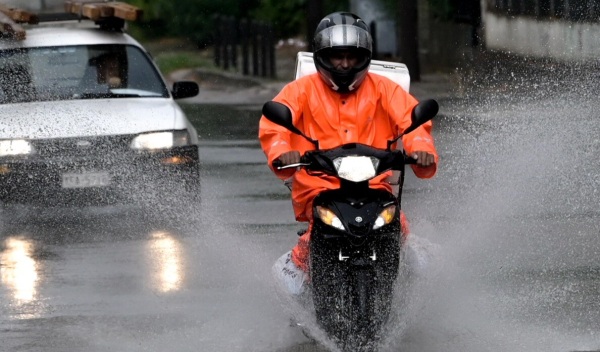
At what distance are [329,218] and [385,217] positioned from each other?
0.85 feet

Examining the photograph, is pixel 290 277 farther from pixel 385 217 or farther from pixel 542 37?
pixel 542 37

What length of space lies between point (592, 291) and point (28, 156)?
5.14 meters

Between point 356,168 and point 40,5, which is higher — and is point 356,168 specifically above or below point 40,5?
below

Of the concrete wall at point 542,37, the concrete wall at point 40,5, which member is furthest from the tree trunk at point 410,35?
the concrete wall at point 40,5

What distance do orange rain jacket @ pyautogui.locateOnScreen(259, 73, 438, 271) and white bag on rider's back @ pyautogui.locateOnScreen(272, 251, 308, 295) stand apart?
2.1 inches

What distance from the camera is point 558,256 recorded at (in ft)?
28.7

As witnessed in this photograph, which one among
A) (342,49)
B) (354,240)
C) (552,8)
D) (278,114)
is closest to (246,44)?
(552,8)

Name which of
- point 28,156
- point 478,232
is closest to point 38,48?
point 28,156

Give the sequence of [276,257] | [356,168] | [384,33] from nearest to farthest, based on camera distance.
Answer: [356,168], [276,257], [384,33]

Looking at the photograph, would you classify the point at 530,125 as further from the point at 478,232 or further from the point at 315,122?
the point at 315,122

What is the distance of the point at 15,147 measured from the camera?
10680mm

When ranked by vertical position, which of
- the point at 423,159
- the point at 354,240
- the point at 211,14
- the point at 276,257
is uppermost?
the point at 423,159

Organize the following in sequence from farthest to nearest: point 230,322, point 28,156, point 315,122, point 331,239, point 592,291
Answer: point 28,156 → point 592,291 → point 230,322 → point 315,122 → point 331,239

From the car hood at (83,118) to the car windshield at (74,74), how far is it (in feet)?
0.74
